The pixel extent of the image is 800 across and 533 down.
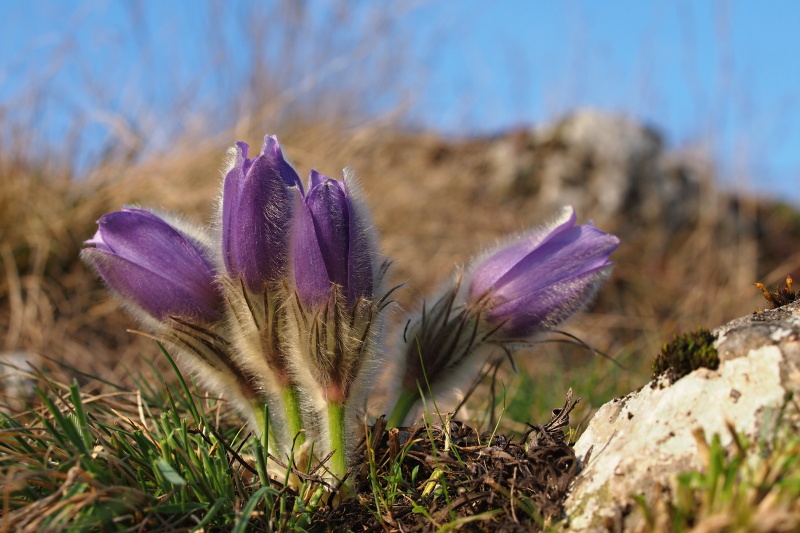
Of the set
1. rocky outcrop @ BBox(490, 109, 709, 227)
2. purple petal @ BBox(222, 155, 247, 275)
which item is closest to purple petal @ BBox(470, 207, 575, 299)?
purple petal @ BBox(222, 155, 247, 275)

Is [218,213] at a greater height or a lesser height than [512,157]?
lesser

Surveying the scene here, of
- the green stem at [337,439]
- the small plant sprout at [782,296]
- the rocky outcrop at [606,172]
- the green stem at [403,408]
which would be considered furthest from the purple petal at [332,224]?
the rocky outcrop at [606,172]

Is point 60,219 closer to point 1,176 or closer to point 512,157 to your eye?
point 1,176

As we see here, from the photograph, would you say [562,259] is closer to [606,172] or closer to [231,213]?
[231,213]

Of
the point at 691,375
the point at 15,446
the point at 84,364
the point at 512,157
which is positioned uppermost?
the point at 512,157

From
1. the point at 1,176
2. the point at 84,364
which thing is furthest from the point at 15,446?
the point at 1,176

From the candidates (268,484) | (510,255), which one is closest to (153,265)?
(268,484)

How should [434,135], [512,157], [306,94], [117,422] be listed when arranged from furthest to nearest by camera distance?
1. [434,135]
2. [512,157]
3. [306,94]
4. [117,422]
